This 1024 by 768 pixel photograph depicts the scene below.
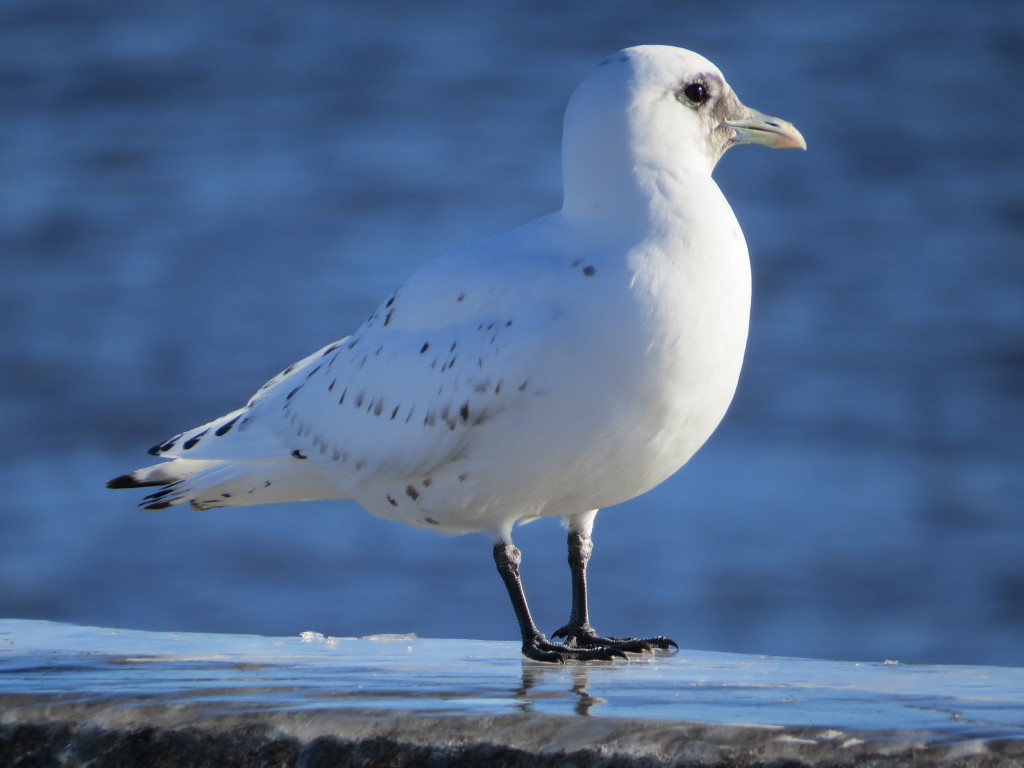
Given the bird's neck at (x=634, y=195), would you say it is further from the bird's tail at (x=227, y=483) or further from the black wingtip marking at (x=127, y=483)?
the black wingtip marking at (x=127, y=483)

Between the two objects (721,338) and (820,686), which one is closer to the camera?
(820,686)

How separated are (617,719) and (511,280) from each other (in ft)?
6.71

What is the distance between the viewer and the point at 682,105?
5.07 m

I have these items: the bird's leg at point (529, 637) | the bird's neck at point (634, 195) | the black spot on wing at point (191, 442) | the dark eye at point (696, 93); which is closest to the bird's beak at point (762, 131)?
the dark eye at point (696, 93)

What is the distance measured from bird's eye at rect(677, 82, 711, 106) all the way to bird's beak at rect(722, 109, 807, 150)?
173 mm

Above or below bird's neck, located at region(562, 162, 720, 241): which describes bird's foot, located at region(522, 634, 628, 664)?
below

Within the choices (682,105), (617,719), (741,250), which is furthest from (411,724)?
(682,105)

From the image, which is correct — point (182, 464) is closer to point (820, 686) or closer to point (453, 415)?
point (453, 415)

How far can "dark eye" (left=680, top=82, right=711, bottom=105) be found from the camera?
507 centimetres

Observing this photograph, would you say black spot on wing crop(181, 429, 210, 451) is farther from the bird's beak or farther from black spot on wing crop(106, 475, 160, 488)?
the bird's beak

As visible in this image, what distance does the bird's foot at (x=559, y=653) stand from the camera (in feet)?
15.5

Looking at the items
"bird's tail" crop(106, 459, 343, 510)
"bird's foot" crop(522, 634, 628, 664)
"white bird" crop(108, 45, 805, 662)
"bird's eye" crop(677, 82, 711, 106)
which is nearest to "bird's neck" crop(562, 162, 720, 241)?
"white bird" crop(108, 45, 805, 662)

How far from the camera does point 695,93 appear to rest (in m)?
5.09

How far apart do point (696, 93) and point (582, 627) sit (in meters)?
1.82
